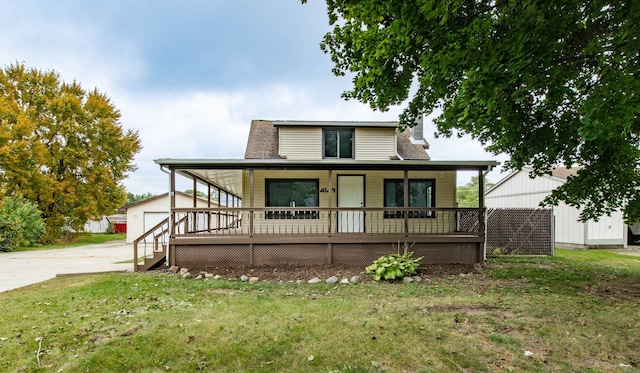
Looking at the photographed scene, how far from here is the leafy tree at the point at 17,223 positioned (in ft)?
49.9

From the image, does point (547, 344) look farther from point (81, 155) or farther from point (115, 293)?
point (81, 155)

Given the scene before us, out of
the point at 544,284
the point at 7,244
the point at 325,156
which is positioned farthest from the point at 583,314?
the point at 7,244

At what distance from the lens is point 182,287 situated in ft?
21.7

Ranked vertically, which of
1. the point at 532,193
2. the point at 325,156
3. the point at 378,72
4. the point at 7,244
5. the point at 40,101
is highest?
the point at 40,101

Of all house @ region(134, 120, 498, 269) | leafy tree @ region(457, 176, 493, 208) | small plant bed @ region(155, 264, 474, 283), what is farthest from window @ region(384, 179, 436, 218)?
leafy tree @ region(457, 176, 493, 208)

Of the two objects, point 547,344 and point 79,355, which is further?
point 547,344

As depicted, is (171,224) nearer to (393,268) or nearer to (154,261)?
(154,261)

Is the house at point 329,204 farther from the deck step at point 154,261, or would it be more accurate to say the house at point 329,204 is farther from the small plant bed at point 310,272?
the small plant bed at point 310,272

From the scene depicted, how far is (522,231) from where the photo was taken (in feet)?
39.7

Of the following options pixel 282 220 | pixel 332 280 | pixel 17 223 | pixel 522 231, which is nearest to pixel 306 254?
pixel 332 280

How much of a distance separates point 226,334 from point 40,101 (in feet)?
81.2

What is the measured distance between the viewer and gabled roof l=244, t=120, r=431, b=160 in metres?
12.0

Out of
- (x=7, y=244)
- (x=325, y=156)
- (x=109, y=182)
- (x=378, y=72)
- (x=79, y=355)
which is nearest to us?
(x=79, y=355)

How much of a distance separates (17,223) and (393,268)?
1860 cm
